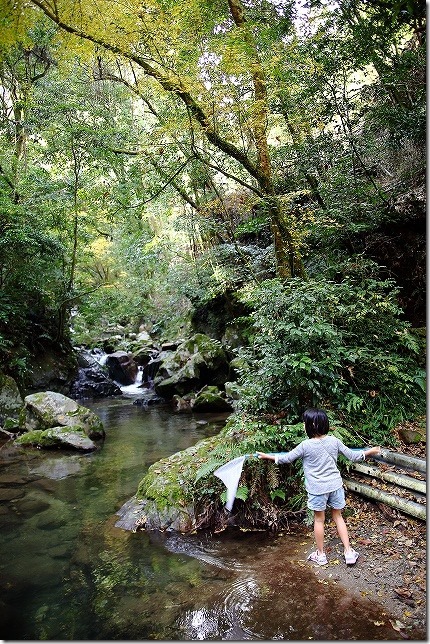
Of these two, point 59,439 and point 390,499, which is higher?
point 390,499

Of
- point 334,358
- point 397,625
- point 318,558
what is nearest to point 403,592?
point 397,625

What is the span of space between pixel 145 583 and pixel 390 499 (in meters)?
2.78

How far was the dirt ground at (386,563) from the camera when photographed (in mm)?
3092

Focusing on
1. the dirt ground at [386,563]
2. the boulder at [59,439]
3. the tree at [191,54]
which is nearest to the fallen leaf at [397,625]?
the dirt ground at [386,563]

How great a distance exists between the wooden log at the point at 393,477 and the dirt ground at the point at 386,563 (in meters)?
0.31

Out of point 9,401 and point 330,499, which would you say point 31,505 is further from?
point 9,401

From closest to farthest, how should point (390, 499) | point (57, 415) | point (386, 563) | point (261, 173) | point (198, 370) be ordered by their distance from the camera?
1. point (386, 563)
2. point (390, 499)
3. point (261, 173)
4. point (57, 415)
5. point (198, 370)

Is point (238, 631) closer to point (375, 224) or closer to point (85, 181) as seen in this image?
point (375, 224)

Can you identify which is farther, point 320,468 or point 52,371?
point 52,371

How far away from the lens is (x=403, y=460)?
194 inches

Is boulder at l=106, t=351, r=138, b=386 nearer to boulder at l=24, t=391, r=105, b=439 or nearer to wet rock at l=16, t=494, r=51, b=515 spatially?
boulder at l=24, t=391, r=105, b=439

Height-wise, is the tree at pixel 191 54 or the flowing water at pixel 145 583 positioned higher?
the tree at pixel 191 54

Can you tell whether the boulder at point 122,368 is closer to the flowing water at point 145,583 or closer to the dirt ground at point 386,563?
the flowing water at point 145,583

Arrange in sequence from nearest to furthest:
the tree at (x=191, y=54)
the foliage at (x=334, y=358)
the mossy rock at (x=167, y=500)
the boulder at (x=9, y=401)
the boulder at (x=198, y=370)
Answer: the mossy rock at (x=167, y=500), the foliage at (x=334, y=358), the tree at (x=191, y=54), the boulder at (x=9, y=401), the boulder at (x=198, y=370)
